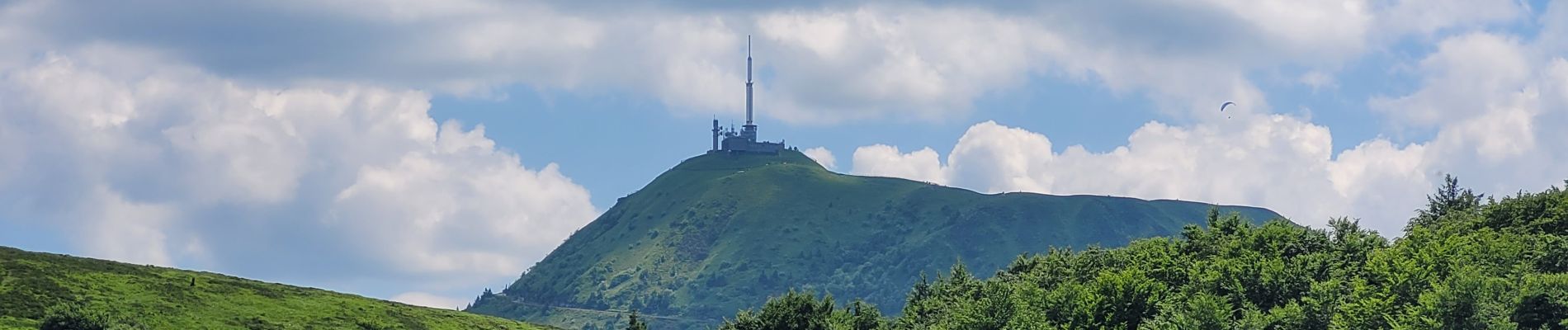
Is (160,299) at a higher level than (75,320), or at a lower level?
higher

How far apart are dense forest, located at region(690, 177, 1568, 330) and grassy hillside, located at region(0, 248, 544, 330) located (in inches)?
2138

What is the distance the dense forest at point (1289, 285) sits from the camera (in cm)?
12131

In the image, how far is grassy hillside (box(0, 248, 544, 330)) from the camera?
531 ft

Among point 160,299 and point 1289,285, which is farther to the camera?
point 160,299

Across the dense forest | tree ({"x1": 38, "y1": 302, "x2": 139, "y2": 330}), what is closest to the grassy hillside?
tree ({"x1": 38, "y1": 302, "x2": 139, "y2": 330})

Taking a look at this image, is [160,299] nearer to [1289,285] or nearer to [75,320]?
[75,320]

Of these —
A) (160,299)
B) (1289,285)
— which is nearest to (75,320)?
(160,299)

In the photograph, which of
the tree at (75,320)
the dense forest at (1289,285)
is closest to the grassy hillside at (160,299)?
the tree at (75,320)

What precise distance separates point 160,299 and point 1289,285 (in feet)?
383

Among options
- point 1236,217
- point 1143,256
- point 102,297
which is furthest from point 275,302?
point 1236,217

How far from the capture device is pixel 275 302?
188250 millimetres

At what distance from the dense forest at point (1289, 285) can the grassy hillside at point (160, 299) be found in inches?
2138

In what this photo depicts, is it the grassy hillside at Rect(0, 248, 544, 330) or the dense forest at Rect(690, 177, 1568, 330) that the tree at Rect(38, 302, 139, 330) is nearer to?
the grassy hillside at Rect(0, 248, 544, 330)

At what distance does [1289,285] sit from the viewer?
5541 inches
